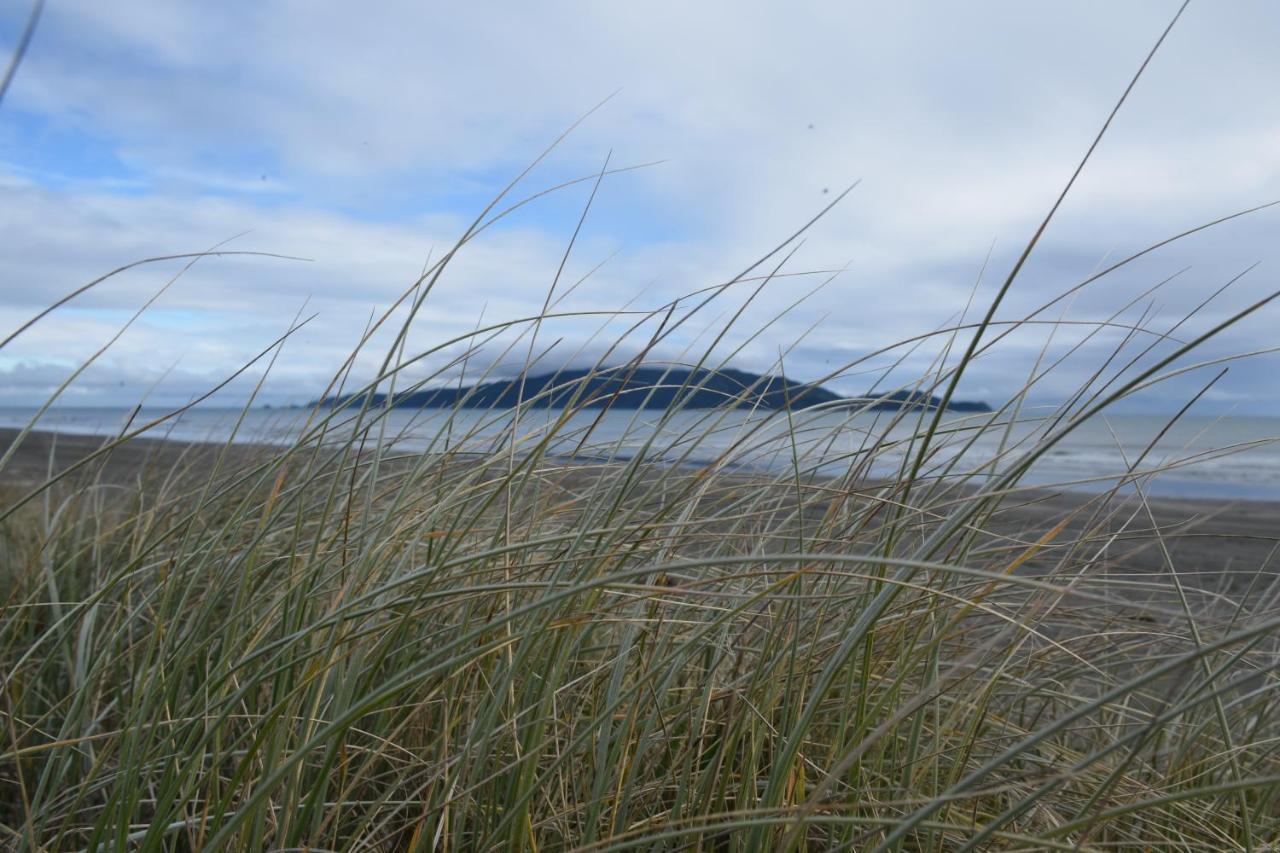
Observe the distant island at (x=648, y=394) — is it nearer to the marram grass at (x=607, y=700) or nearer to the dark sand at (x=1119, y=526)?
the marram grass at (x=607, y=700)

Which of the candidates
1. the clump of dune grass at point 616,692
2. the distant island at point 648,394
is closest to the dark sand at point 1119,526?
the clump of dune grass at point 616,692

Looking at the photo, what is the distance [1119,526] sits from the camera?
2.64 metres

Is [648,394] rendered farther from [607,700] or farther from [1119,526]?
[1119,526]

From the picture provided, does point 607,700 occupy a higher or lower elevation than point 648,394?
lower

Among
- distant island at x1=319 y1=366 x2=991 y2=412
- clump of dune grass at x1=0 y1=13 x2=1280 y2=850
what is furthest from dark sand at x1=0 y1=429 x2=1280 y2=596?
distant island at x1=319 y1=366 x2=991 y2=412

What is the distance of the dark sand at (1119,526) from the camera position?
62.4 inches

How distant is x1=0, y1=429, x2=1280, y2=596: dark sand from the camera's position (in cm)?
158

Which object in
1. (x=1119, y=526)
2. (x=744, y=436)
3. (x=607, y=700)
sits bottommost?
(x=607, y=700)

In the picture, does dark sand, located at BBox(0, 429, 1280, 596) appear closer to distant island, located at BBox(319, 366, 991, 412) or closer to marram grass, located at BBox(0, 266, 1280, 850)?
marram grass, located at BBox(0, 266, 1280, 850)

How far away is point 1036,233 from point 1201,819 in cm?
88

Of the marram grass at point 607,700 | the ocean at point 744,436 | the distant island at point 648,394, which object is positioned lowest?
the marram grass at point 607,700

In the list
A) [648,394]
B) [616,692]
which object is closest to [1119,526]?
[648,394]

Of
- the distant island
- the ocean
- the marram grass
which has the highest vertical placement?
the distant island

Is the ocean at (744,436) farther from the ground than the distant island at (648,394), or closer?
closer
